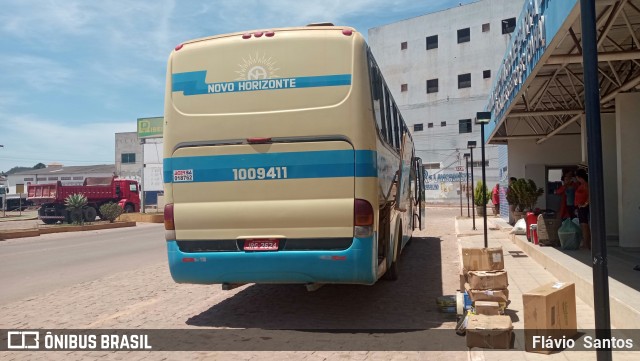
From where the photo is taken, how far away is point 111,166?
7900 centimetres

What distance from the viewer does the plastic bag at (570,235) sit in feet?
34.9

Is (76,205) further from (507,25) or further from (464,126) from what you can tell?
(507,25)

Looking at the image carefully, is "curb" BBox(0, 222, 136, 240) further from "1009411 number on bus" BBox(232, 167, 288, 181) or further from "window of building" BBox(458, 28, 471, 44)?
"window of building" BBox(458, 28, 471, 44)

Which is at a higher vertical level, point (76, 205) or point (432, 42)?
point (432, 42)

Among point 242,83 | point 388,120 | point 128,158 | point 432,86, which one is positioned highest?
point 432,86

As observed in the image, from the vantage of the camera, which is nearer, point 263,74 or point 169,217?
point 263,74

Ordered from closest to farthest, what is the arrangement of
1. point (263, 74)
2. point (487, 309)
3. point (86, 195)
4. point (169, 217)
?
point (487, 309), point (263, 74), point (169, 217), point (86, 195)

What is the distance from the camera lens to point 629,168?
10.4m

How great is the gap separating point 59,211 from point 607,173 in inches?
1153

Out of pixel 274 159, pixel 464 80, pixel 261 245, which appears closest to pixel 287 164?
pixel 274 159

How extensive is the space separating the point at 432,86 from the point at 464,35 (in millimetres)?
5712

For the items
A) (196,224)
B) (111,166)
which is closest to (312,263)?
(196,224)

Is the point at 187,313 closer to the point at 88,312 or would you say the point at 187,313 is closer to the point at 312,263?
the point at 88,312

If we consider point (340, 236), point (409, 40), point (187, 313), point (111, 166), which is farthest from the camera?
point (111, 166)
